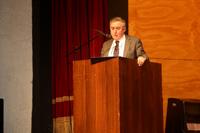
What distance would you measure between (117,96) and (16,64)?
102 inches

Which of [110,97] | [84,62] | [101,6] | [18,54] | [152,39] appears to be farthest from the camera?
[18,54]

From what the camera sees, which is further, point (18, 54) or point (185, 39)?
point (18, 54)

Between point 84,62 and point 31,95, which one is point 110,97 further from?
point 31,95

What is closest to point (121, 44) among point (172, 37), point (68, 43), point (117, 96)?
point (117, 96)

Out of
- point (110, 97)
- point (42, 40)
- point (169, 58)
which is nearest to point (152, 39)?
point (169, 58)

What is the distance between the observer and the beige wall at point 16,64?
15.9 ft

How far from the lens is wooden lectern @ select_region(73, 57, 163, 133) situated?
266 centimetres

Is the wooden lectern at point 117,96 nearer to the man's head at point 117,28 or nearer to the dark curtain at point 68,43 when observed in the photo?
the man's head at point 117,28

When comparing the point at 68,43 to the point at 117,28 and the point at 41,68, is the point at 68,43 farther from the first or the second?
the point at 117,28

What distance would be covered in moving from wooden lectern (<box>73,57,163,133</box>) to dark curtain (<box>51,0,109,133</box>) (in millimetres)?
1707

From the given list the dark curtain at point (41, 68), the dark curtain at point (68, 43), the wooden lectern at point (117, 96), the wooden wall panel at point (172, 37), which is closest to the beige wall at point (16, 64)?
the dark curtain at point (41, 68)

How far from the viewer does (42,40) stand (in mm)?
4770

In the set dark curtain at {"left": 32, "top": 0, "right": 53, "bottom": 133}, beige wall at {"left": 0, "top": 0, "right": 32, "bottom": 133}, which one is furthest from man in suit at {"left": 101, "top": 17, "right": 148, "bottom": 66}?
beige wall at {"left": 0, "top": 0, "right": 32, "bottom": 133}

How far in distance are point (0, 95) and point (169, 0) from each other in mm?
2309
